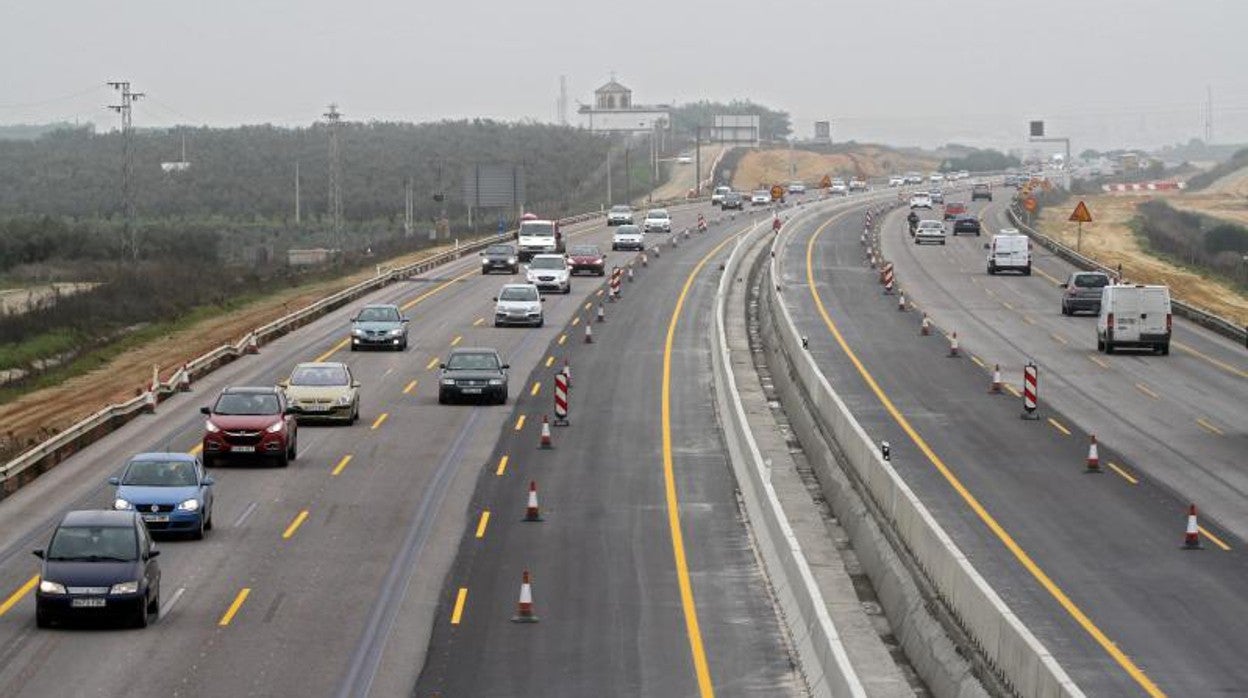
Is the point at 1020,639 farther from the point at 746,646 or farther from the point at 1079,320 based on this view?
the point at 1079,320

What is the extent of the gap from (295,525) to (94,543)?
319 inches

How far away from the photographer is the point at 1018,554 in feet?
98.4

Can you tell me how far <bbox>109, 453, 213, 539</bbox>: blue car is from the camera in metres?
31.4

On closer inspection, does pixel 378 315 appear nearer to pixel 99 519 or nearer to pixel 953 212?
pixel 99 519

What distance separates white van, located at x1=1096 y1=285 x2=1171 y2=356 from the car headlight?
4083 cm

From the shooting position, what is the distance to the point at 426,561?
30375mm

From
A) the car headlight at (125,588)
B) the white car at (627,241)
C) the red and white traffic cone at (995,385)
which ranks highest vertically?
the white car at (627,241)

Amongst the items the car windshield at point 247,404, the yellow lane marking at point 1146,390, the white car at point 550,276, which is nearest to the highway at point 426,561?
the car windshield at point 247,404

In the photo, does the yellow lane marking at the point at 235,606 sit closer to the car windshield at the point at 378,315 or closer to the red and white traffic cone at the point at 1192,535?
the red and white traffic cone at the point at 1192,535

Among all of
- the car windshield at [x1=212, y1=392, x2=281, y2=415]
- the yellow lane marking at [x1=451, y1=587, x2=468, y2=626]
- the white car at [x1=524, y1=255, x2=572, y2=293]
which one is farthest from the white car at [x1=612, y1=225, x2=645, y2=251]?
the yellow lane marking at [x1=451, y1=587, x2=468, y2=626]

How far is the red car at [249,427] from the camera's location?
3922 centimetres

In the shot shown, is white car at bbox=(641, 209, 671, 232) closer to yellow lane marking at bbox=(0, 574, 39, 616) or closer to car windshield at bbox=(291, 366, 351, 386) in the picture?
car windshield at bbox=(291, 366, 351, 386)

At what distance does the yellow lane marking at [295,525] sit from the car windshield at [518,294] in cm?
3424

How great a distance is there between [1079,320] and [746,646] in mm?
50106
